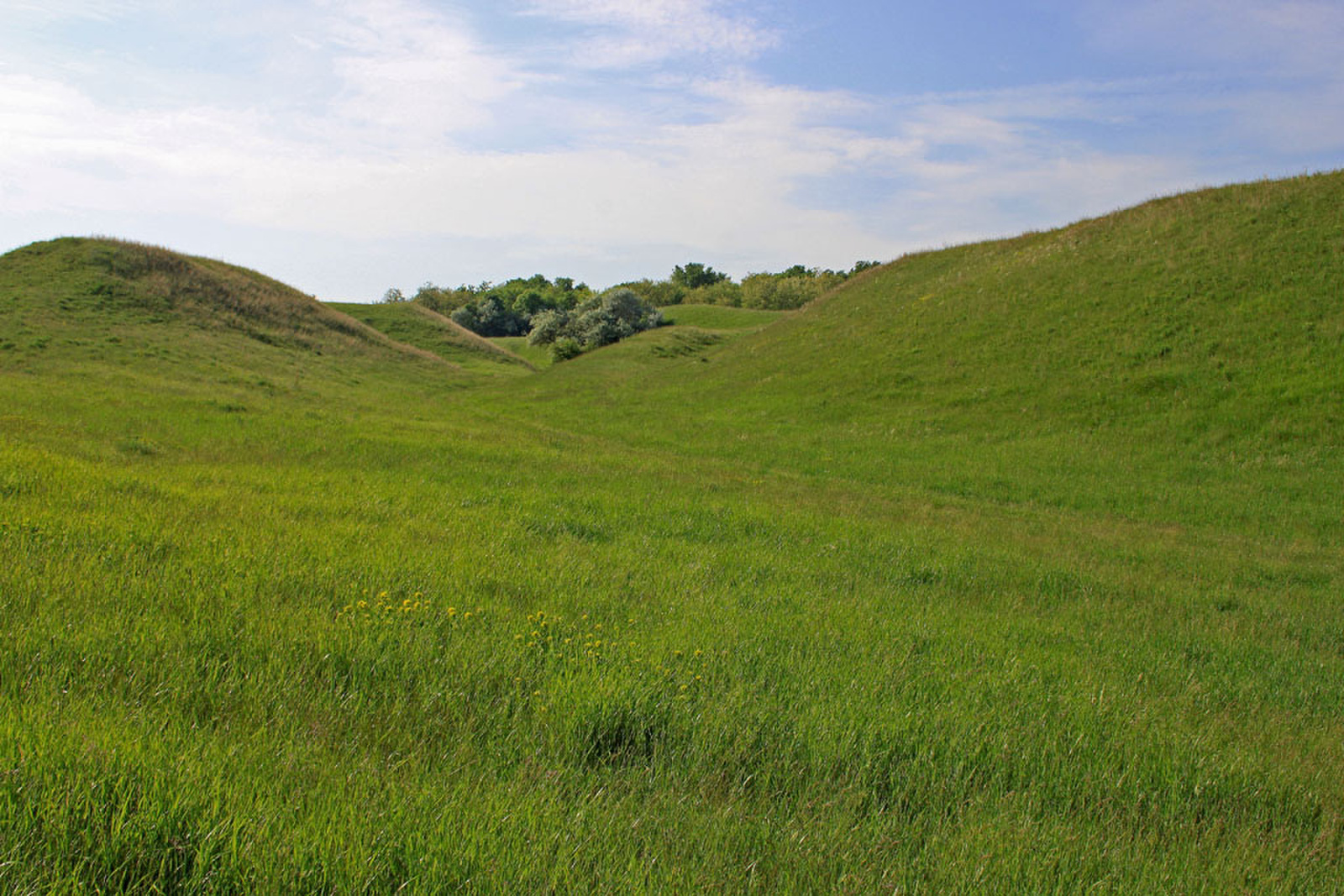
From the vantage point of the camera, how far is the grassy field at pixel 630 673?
2.94m

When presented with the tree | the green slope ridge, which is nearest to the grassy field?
the green slope ridge

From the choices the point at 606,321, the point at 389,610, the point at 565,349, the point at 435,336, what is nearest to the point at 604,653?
the point at 389,610

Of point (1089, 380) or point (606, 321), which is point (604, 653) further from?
point (606, 321)

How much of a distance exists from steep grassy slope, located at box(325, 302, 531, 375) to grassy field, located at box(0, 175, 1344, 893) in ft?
166

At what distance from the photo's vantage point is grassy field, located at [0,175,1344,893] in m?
2.94

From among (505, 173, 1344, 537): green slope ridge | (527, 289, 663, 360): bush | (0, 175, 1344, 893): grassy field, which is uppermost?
(527, 289, 663, 360): bush

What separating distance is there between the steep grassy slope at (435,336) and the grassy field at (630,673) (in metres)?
50.6

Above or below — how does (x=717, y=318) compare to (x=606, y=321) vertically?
above

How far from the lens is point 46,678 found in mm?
3809

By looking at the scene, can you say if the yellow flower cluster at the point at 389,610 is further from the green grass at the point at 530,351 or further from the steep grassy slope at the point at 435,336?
the green grass at the point at 530,351

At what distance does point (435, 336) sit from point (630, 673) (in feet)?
Answer: 247

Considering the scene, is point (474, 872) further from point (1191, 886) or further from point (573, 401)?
point (573, 401)

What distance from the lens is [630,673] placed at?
4.77 meters

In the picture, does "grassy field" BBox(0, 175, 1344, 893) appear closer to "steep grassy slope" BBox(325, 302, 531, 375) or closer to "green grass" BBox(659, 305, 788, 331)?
"steep grassy slope" BBox(325, 302, 531, 375)
